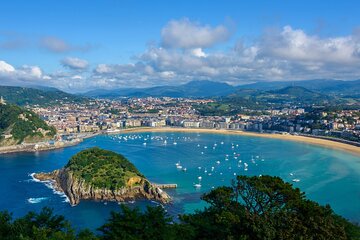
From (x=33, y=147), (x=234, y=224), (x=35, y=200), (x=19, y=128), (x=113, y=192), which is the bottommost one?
(x=33, y=147)

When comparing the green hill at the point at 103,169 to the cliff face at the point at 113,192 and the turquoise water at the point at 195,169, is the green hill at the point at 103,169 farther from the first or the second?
the turquoise water at the point at 195,169

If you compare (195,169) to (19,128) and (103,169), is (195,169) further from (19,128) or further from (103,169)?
(19,128)

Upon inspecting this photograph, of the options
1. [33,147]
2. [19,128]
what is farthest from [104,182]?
[19,128]

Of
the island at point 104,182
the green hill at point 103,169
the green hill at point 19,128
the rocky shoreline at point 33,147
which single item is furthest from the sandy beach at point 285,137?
the green hill at point 103,169

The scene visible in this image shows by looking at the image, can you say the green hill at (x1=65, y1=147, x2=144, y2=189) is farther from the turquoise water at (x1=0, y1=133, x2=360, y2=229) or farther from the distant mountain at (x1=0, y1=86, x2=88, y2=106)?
the distant mountain at (x1=0, y1=86, x2=88, y2=106)

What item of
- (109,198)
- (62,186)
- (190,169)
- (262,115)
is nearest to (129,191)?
(109,198)

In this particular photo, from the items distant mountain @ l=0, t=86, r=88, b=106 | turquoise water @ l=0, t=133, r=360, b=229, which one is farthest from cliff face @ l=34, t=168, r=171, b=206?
distant mountain @ l=0, t=86, r=88, b=106
